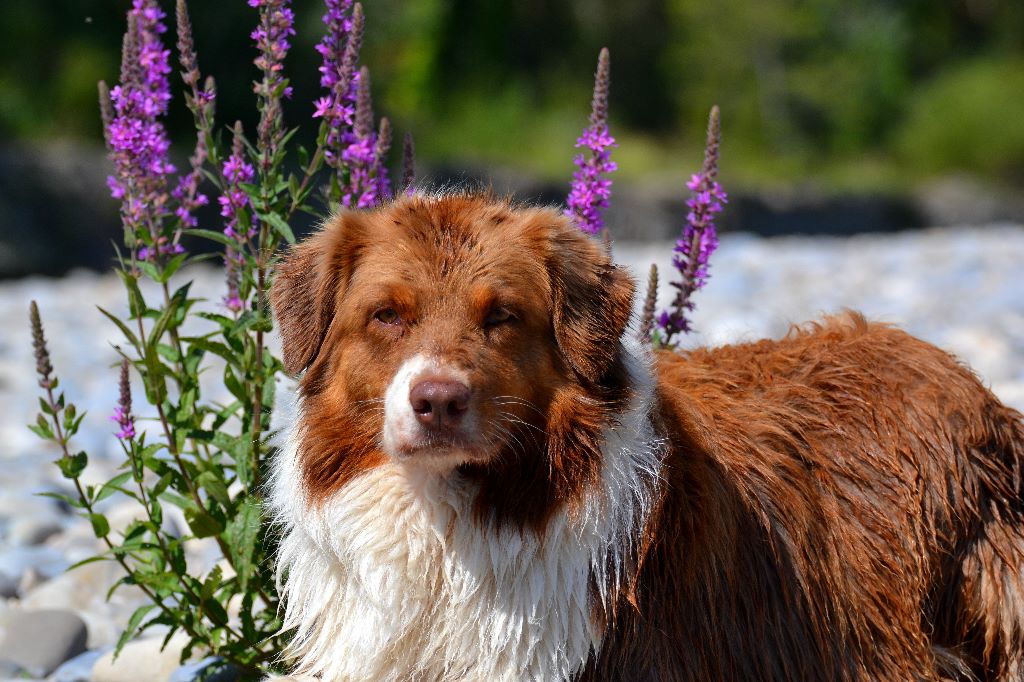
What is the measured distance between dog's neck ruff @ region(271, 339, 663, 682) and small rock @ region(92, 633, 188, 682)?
4.58ft

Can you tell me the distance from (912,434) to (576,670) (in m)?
1.62

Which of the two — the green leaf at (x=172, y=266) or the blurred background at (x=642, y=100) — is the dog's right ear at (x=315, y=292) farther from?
the blurred background at (x=642, y=100)

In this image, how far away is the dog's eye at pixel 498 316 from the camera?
3.71 meters

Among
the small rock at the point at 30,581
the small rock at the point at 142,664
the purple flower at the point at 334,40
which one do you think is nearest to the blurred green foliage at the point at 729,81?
the small rock at the point at 30,581

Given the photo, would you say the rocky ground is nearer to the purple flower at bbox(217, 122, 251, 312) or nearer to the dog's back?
the purple flower at bbox(217, 122, 251, 312)

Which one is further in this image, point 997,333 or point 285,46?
point 997,333

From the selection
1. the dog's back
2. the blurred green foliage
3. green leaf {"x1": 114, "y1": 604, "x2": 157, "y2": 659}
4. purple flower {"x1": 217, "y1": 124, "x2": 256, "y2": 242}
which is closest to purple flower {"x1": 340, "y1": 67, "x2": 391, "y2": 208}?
purple flower {"x1": 217, "y1": 124, "x2": 256, "y2": 242}

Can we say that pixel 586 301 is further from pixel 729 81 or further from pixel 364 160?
pixel 729 81

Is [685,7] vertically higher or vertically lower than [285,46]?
higher

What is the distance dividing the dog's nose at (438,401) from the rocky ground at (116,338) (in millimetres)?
1590

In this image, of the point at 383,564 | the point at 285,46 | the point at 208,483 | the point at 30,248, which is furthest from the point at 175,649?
the point at 30,248

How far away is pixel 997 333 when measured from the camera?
10703 millimetres

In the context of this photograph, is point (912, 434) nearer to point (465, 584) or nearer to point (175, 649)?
point (465, 584)

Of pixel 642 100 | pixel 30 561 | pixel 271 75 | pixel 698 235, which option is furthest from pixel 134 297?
pixel 642 100
